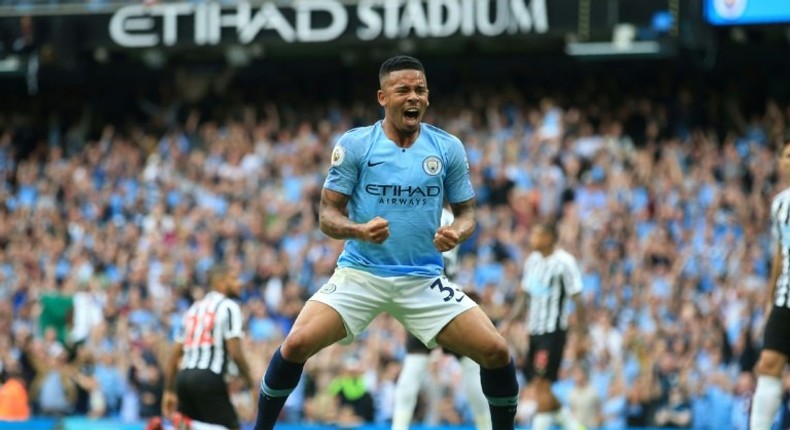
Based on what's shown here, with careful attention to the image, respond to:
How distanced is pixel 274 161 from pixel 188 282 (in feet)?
9.12

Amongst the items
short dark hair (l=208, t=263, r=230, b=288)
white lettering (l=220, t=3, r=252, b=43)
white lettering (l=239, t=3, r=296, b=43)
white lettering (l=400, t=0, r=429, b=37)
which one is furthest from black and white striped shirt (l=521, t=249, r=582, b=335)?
white lettering (l=220, t=3, r=252, b=43)

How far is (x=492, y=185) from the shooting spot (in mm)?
20000

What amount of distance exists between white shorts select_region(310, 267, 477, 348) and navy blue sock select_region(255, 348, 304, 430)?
1.28 feet

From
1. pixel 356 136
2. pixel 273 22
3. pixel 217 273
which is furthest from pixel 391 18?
pixel 356 136

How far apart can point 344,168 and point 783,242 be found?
326 centimetres

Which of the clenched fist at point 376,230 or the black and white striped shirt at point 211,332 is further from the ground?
the clenched fist at point 376,230

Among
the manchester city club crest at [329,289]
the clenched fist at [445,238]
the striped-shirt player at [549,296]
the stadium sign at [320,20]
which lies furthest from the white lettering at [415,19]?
the clenched fist at [445,238]

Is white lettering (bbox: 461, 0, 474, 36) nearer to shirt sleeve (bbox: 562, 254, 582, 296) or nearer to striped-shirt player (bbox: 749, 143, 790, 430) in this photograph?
shirt sleeve (bbox: 562, 254, 582, 296)

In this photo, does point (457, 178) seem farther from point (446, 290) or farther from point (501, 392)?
point (501, 392)

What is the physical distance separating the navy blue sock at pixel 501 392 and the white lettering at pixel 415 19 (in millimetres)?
13536

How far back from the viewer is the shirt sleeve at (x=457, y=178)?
8039 millimetres

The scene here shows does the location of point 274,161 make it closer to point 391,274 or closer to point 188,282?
point 188,282

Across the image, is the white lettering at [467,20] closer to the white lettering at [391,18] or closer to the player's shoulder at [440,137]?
the white lettering at [391,18]

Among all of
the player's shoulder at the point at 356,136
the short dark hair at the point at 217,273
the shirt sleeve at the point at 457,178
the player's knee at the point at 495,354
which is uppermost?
the player's shoulder at the point at 356,136
